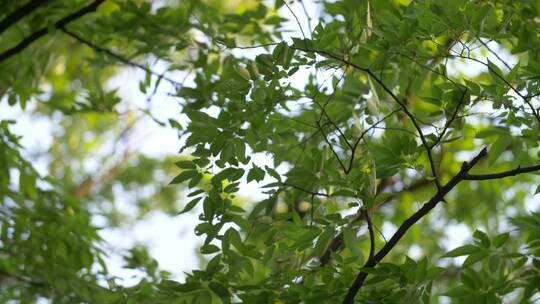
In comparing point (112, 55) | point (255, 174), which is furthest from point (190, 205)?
point (112, 55)

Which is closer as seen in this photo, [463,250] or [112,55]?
[463,250]

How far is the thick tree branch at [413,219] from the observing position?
1259 millimetres

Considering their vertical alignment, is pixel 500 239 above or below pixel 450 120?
below

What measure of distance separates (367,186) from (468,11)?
0.34 metres

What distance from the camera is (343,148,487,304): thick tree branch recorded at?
126 cm

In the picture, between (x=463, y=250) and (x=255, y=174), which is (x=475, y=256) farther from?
(x=255, y=174)

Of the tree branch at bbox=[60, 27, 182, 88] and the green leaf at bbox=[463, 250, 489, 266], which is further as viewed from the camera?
the tree branch at bbox=[60, 27, 182, 88]

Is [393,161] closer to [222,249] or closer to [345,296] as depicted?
[345,296]

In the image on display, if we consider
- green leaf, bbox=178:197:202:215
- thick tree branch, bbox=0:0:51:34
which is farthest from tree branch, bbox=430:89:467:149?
thick tree branch, bbox=0:0:51:34

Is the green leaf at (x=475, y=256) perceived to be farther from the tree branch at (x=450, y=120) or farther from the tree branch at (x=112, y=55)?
the tree branch at (x=112, y=55)

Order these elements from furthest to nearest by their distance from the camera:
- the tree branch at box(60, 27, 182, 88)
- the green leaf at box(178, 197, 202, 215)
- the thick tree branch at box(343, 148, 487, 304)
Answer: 1. the tree branch at box(60, 27, 182, 88)
2. the green leaf at box(178, 197, 202, 215)
3. the thick tree branch at box(343, 148, 487, 304)

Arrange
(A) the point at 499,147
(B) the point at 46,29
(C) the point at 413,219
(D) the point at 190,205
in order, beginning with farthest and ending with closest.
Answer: (B) the point at 46,29 → (A) the point at 499,147 → (D) the point at 190,205 → (C) the point at 413,219

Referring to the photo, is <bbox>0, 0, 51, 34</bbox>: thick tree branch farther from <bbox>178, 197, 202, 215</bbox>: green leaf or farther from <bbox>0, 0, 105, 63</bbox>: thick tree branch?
<bbox>178, 197, 202, 215</bbox>: green leaf

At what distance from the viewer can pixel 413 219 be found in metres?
1.27
